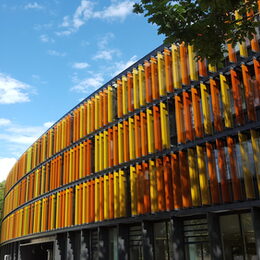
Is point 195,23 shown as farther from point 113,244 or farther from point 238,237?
point 113,244

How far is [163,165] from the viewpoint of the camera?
23141 mm

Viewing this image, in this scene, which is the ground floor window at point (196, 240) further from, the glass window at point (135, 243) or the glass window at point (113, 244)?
the glass window at point (113, 244)

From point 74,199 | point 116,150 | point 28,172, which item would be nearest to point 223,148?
point 116,150

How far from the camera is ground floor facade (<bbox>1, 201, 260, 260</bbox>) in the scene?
19.2 metres

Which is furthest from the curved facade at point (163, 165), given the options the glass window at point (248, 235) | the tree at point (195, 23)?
the tree at point (195, 23)

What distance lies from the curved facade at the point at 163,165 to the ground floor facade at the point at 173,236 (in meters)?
0.06

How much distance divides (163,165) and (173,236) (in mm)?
4355

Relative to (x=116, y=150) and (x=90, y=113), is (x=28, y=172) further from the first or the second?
(x=116, y=150)

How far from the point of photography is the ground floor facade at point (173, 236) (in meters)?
19.2

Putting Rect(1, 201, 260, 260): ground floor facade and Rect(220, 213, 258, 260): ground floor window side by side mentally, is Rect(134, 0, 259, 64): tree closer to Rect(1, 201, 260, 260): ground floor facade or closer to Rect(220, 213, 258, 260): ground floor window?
Rect(1, 201, 260, 260): ground floor facade

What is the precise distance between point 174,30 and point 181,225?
15896 mm

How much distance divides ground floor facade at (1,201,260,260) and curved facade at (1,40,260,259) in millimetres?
64

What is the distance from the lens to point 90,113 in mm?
32469

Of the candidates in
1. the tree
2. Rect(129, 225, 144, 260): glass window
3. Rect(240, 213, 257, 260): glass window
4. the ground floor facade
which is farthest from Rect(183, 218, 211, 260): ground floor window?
the tree
